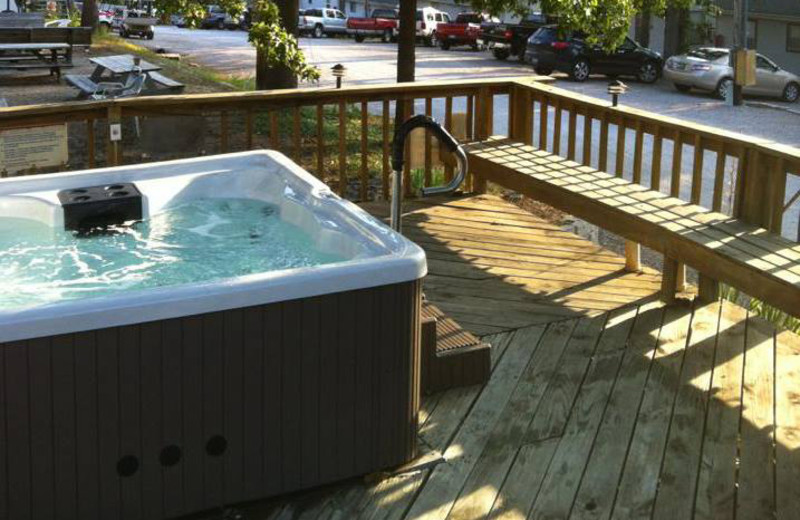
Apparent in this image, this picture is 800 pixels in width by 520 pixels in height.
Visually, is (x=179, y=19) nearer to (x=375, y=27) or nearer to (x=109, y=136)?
(x=375, y=27)

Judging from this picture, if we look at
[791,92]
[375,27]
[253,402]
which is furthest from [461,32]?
[253,402]

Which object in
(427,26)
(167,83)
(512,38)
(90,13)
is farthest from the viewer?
(427,26)

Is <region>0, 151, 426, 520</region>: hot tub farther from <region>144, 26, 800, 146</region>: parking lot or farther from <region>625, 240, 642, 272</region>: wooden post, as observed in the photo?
<region>144, 26, 800, 146</region>: parking lot

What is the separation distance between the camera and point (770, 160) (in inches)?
209

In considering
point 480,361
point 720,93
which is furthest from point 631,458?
point 720,93

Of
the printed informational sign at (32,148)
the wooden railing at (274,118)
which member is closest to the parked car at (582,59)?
the wooden railing at (274,118)

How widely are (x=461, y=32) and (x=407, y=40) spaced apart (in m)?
22.8

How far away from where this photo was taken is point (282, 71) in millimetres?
12664

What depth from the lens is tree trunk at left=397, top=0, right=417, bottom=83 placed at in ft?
36.6

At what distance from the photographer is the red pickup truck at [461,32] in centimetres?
3381

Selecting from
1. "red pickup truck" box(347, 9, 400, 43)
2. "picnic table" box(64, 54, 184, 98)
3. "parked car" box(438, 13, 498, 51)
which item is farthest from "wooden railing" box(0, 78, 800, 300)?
"red pickup truck" box(347, 9, 400, 43)

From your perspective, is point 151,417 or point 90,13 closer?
point 151,417

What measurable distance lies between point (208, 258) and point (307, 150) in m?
5.98

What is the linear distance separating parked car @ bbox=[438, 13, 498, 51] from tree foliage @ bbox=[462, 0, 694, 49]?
23.0 meters
